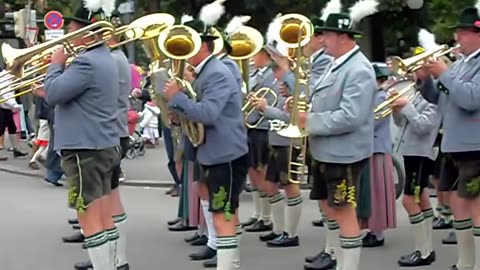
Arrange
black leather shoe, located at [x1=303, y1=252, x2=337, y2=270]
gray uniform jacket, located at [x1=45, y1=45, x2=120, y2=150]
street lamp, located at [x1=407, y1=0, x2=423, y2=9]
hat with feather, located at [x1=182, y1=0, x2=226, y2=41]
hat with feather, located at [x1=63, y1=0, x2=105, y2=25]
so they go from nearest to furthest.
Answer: gray uniform jacket, located at [x1=45, y1=45, x2=120, y2=150] < hat with feather, located at [x1=63, y1=0, x2=105, y2=25] < hat with feather, located at [x1=182, y1=0, x2=226, y2=41] < black leather shoe, located at [x1=303, y1=252, x2=337, y2=270] < street lamp, located at [x1=407, y1=0, x2=423, y2=9]

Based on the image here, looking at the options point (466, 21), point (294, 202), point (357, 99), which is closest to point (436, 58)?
point (466, 21)

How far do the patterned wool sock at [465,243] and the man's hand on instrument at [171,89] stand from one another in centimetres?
216

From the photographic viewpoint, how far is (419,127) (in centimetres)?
689

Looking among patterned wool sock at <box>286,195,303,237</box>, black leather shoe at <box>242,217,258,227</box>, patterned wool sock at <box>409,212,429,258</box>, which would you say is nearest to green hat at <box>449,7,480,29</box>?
patterned wool sock at <box>409,212,429,258</box>

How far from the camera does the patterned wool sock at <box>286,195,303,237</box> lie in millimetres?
7789

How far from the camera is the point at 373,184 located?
7555 millimetres

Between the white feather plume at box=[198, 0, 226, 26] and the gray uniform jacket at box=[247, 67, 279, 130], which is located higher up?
the white feather plume at box=[198, 0, 226, 26]

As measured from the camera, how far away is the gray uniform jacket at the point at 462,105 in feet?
18.6

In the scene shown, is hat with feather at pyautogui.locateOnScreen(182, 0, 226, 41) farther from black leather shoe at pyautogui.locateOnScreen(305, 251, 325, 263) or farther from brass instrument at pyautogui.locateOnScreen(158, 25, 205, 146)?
black leather shoe at pyautogui.locateOnScreen(305, 251, 325, 263)

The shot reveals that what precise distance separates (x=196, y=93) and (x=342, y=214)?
4.07ft

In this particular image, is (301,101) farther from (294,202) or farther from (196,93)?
(294,202)

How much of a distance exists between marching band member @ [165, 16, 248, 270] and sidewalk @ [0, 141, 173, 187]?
643cm

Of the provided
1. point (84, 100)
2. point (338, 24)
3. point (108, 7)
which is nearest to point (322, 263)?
point (338, 24)

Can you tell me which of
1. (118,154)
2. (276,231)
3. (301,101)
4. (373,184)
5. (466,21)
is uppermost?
(466,21)
